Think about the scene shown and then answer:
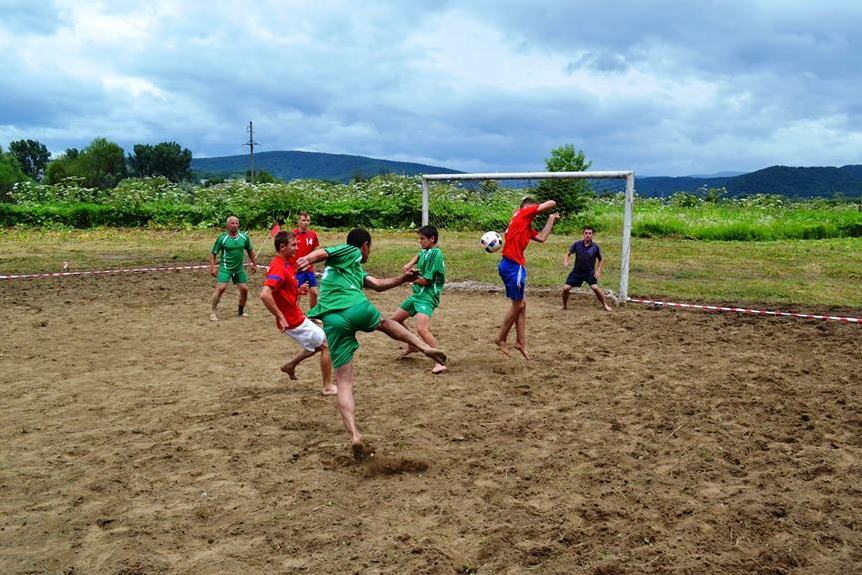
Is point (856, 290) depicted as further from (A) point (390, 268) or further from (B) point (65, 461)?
(B) point (65, 461)

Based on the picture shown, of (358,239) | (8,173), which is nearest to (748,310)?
(358,239)

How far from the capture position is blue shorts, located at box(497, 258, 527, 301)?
29.2 feet

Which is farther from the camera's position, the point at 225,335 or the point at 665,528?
the point at 225,335

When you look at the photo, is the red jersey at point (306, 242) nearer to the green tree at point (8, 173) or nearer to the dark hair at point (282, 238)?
the dark hair at point (282, 238)

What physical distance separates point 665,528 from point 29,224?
27.9m

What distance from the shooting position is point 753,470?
5.70m

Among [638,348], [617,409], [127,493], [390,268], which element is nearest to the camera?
[127,493]

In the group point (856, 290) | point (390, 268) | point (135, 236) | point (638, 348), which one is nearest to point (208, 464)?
point (638, 348)

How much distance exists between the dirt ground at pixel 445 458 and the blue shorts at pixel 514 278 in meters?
0.89

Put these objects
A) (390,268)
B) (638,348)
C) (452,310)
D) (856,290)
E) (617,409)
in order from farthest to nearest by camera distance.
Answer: (390,268) < (856,290) < (452,310) < (638,348) < (617,409)

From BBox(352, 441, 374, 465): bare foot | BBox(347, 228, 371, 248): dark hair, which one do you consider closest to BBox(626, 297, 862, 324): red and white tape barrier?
BBox(347, 228, 371, 248): dark hair

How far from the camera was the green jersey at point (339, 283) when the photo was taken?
595 cm

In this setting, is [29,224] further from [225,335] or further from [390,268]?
[225,335]

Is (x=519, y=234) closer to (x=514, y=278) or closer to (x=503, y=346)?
(x=514, y=278)
